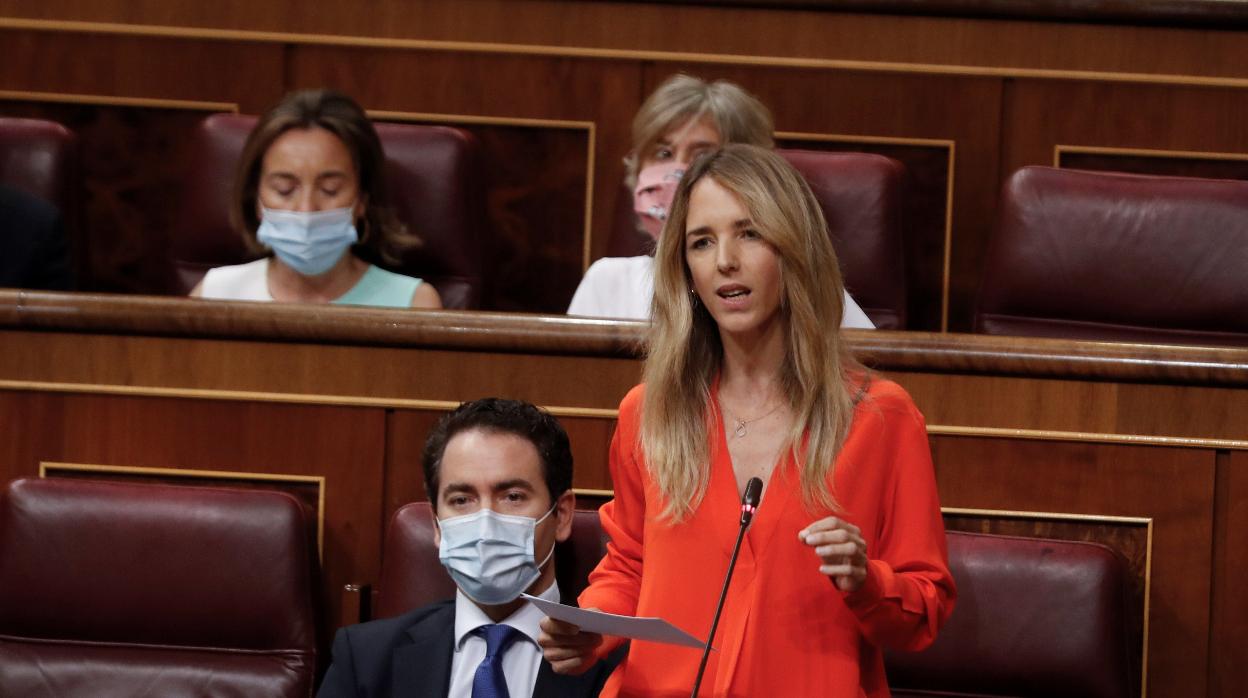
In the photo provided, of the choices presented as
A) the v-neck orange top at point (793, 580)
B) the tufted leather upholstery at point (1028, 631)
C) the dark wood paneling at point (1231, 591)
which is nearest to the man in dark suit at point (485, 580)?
the v-neck orange top at point (793, 580)

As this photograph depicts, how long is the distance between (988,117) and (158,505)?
939 millimetres

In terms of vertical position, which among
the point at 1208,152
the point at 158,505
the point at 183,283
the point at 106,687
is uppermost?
the point at 1208,152

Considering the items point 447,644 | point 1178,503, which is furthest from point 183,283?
point 1178,503

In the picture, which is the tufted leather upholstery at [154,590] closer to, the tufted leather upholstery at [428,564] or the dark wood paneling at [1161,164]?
the tufted leather upholstery at [428,564]

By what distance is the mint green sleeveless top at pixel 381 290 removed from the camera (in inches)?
54.3

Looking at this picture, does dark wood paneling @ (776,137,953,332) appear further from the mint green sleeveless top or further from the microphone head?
the microphone head

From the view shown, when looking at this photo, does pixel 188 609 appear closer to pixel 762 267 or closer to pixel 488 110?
pixel 762 267

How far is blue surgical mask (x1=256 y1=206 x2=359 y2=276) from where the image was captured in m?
1.37

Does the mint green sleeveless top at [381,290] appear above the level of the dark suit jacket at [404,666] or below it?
above

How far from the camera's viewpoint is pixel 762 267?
2.67 feet

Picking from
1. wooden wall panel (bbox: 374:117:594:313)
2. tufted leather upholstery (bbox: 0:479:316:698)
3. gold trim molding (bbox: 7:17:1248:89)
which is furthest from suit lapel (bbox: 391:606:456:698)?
gold trim molding (bbox: 7:17:1248:89)

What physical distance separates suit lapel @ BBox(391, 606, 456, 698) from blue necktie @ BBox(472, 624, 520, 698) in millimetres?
18

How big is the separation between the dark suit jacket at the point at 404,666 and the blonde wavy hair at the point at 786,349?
151 mm

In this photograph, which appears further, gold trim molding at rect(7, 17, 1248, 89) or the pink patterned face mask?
gold trim molding at rect(7, 17, 1248, 89)
